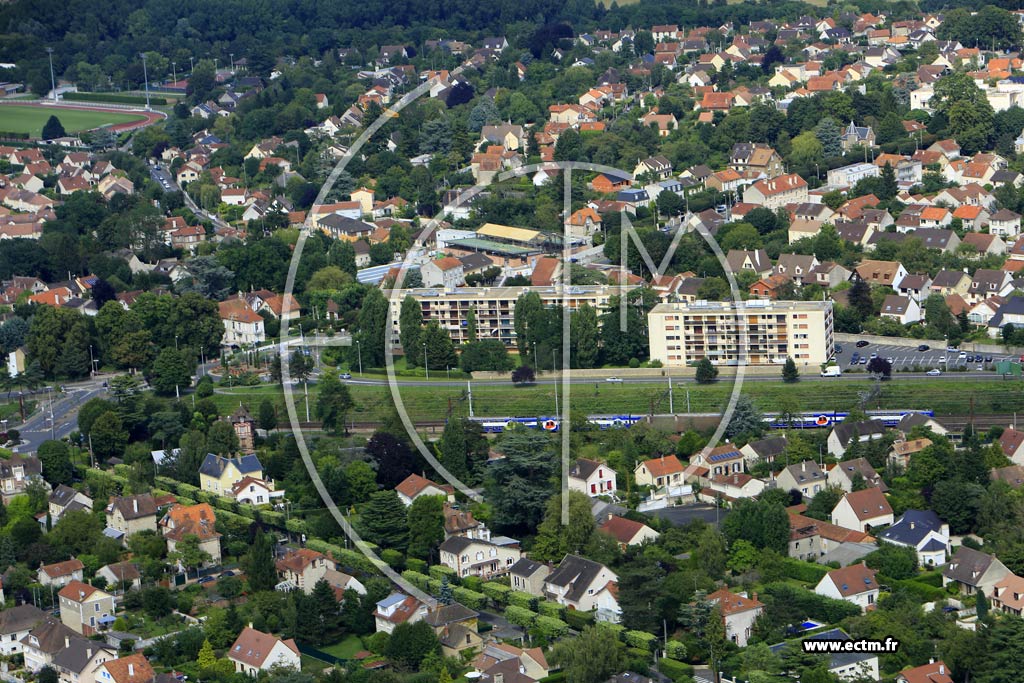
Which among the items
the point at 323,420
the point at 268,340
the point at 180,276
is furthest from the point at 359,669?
the point at 180,276

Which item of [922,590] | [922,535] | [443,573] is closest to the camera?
[922,590]

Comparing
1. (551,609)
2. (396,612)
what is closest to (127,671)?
(396,612)

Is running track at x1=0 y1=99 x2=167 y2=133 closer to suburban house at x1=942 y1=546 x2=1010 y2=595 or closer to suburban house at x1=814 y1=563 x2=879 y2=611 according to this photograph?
suburban house at x1=814 y1=563 x2=879 y2=611

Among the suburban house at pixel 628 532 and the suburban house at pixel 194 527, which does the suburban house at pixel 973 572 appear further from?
the suburban house at pixel 194 527

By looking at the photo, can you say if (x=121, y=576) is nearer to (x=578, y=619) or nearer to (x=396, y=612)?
(x=396, y=612)

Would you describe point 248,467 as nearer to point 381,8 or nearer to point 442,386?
point 442,386
